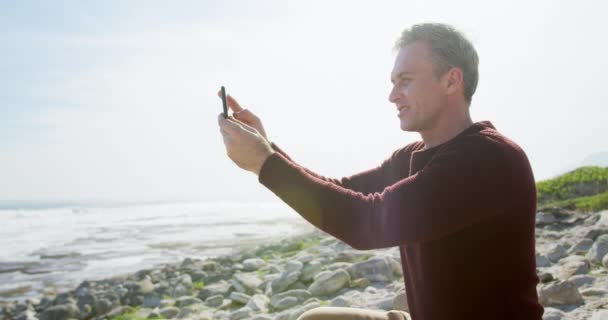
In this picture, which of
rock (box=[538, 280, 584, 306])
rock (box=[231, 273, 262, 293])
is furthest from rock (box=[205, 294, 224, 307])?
rock (box=[538, 280, 584, 306])

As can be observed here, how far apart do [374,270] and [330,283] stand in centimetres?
74

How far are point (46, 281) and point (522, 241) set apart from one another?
50.6 feet

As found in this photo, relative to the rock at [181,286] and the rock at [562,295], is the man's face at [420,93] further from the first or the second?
the rock at [181,286]

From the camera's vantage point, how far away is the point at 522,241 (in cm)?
206

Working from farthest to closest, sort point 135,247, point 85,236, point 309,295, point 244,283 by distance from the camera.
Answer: point 85,236 → point 135,247 → point 244,283 → point 309,295

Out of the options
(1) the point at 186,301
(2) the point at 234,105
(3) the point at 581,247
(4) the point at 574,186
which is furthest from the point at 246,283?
(4) the point at 574,186

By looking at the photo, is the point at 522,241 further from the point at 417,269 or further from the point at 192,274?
the point at 192,274

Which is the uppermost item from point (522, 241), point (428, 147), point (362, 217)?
point (428, 147)

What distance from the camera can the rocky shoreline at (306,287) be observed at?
5.27m

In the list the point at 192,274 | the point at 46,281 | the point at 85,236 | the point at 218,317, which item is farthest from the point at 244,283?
the point at 85,236

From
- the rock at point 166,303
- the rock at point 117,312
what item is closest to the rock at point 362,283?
the rock at point 166,303

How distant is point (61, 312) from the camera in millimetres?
10320

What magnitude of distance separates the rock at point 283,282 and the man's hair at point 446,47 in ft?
19.2

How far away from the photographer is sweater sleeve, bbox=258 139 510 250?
1833 mm
